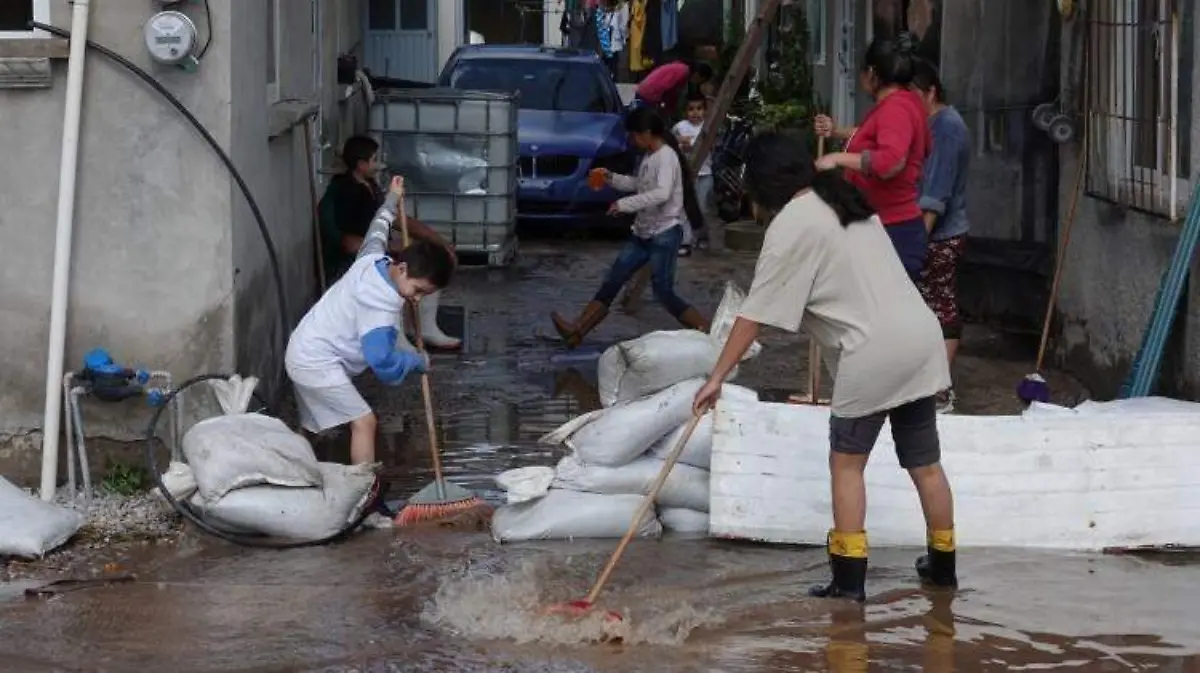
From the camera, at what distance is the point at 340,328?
7441 mm

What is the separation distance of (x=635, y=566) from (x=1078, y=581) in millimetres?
1588

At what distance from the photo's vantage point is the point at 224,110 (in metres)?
7.40

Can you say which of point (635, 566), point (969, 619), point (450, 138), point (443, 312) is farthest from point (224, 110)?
point (450, 138)

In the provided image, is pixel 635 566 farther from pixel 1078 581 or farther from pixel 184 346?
pixel 184 346

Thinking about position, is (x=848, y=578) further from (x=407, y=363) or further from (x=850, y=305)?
(x=407, y=363)

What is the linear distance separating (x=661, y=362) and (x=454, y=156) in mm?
6629

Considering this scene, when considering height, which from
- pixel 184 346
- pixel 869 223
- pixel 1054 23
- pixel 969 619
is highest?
pixel 1054 23

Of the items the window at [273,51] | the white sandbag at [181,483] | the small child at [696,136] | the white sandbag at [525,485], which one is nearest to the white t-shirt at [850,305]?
the white sandbag at [525,485]

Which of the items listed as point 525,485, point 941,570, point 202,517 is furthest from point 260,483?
point 941,570

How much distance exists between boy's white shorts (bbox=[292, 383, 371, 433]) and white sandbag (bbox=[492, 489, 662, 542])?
0.79 meters

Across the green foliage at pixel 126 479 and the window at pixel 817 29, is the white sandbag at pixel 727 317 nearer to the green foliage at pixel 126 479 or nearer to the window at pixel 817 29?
the green foliage at pixel 126 479

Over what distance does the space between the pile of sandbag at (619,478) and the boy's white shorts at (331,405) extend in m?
0.69

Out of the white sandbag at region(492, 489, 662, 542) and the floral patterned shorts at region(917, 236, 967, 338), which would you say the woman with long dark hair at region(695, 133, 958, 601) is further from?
the floral patterned shorts at region(917, 236, 967, 338)

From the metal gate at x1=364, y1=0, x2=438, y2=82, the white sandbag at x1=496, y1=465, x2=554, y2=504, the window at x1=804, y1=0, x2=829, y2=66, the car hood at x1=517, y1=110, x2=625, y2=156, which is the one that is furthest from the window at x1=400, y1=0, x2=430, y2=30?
the white sandbag at x1=496, y1=465, x2=554, y2=504
